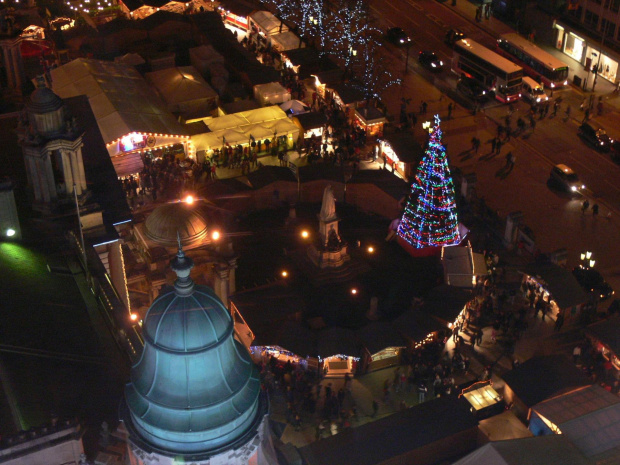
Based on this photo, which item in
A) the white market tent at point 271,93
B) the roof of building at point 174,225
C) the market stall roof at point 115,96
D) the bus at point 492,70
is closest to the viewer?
the roof of building at point 174,225

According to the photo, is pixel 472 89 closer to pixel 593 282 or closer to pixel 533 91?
pixel 533 91

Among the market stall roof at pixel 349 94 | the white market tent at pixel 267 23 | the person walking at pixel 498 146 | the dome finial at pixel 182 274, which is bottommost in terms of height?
the person walking at pixel 498 146

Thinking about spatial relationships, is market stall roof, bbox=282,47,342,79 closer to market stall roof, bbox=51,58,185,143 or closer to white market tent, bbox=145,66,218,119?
white market tent, bbox=145,66,218,119

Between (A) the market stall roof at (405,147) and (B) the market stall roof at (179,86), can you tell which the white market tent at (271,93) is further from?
(A) the market stall roof at (405,147)

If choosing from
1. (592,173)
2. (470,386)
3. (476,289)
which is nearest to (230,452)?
(470,386)

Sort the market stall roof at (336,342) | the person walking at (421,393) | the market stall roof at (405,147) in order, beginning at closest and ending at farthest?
1. the person walking at (421,393)
2. the market stall roof at (336,342)
3. the market stall roof at (405,147)

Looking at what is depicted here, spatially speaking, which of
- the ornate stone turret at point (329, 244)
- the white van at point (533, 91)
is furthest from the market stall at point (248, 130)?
the white van at point (533, 91)

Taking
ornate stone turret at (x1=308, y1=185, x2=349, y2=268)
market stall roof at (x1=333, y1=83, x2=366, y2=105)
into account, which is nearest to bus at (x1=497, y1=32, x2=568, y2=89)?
market stall roof at (x1=333, y1=83, x2=366, y2=105)
